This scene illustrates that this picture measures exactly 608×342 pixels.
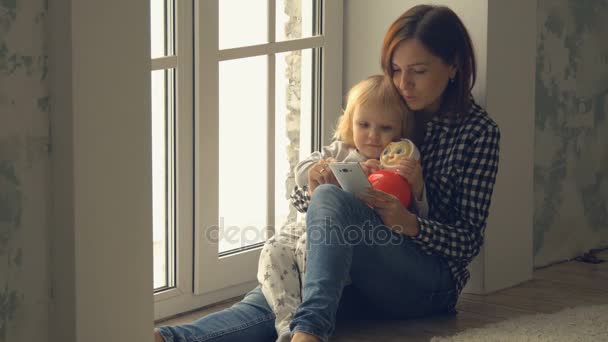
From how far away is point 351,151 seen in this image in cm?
232

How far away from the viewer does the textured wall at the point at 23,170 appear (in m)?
1.54

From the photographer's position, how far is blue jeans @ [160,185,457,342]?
6.33ft

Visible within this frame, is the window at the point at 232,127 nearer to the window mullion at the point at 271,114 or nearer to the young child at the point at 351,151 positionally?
the window mullion at the point at 271,114

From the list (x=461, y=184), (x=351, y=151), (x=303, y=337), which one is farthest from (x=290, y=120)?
(x=303, y=337)

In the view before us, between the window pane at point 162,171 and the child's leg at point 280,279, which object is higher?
the window pane at point 162,171

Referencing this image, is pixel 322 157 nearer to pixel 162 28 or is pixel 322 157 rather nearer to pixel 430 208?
pixel 430 208

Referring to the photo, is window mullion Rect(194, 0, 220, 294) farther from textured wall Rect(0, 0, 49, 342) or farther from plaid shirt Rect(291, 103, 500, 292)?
textured wall Rect(0, 0, 49, 342)

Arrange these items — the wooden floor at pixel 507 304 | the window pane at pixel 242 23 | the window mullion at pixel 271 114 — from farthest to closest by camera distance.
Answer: the window mullion at pixel 271 114
the window pane at pixel 242 23
the wooden floor at pixel 507 304

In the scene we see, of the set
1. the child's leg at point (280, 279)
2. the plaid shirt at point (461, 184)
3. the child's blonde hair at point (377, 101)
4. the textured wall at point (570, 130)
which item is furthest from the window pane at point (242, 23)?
the textured wall at point (570, 130)

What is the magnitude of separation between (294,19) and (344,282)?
908 millimetres

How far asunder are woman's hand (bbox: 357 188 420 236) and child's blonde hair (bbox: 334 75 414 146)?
247 mm

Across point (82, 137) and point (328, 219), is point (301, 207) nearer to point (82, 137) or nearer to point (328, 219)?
point (328, 219)

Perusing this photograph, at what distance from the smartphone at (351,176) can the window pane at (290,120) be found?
16.4 inches

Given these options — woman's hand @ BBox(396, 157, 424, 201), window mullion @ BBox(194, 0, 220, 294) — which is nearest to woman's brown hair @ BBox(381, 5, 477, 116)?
Answer: woman's hand @ BBox(396, 157, 424, 201)
